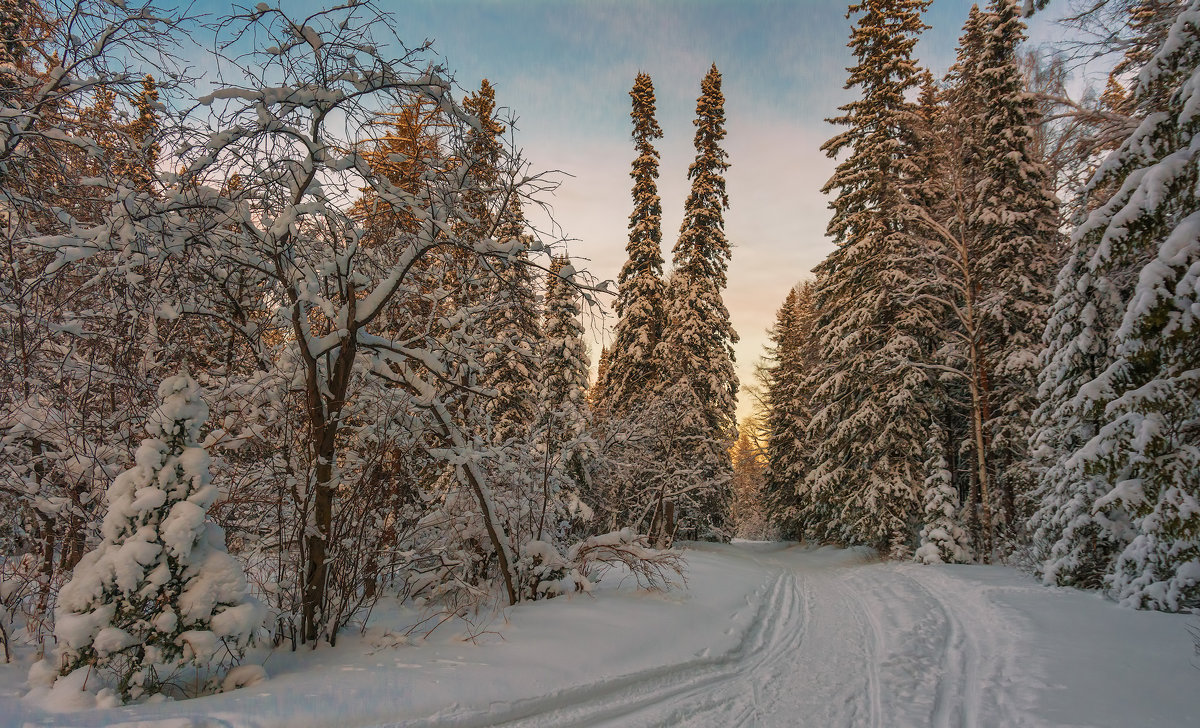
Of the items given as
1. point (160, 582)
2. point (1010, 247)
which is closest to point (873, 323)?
point (1010, 247)

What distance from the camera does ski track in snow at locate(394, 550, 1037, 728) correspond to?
4176 mm

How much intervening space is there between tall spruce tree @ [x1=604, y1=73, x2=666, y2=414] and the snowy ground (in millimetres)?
13652

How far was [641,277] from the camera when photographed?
69.9ft

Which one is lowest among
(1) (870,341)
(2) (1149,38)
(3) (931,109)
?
(1) (870,341)

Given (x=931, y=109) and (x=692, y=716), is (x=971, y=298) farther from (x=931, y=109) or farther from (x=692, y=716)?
(x=692, y=716)

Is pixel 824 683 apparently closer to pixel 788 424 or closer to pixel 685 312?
pixel 685 312

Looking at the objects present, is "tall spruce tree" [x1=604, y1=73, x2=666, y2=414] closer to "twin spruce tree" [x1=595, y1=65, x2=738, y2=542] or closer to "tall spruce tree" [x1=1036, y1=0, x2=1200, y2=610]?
"twin spruce tree" [x1=595, y1=65, x2=738, y2=542]

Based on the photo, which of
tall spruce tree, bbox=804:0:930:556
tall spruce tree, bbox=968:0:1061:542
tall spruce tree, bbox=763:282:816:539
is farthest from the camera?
tall spruce tree, bbox=763:282:816:539

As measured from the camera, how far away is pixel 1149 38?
625cm

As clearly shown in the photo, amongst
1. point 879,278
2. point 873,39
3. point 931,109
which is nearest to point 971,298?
point 879,278

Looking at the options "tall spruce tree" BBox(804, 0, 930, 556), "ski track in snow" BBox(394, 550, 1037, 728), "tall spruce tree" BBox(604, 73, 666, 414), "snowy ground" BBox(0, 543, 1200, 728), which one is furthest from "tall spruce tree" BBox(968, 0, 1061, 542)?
"tall spruce tree" BBox(604, 73, 666, 414)

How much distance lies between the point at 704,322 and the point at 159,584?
18.2 metres

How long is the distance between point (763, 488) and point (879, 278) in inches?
615

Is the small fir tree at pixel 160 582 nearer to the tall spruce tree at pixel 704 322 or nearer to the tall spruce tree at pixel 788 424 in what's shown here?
the tall spruce tree at pixel 704 322
